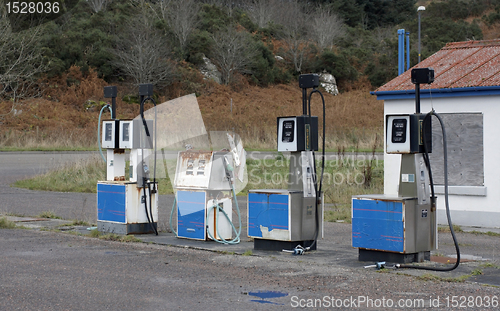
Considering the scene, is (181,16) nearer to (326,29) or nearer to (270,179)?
(326,29)

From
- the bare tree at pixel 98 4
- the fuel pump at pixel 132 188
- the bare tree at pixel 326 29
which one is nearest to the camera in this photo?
the fuel pump at pixel 132 188

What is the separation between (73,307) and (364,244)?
3897mm

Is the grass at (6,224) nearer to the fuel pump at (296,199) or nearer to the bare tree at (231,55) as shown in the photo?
the fuel pump at (296,199)

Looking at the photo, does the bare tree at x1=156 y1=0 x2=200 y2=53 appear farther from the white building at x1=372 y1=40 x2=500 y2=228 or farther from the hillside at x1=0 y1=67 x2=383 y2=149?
the white building at x1=372 y1=40 x2=500 y2=228

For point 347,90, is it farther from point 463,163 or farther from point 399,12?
point 463,163

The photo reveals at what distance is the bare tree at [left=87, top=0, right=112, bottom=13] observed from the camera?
6393 cm

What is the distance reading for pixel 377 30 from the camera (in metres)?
76.6

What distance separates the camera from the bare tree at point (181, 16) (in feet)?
189

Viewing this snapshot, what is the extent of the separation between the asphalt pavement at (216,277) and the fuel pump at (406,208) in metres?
0.32

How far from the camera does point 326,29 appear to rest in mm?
68625

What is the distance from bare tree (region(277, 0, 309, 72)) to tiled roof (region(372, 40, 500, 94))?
4714 centimetres

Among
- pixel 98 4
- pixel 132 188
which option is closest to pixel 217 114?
pixel 98 4

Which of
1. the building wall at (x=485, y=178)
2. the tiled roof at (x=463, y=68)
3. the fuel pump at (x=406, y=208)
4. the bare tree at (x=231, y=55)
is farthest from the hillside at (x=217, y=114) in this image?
the fuel pump at (x=406, y=208)

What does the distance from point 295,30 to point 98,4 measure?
21.8 meters
